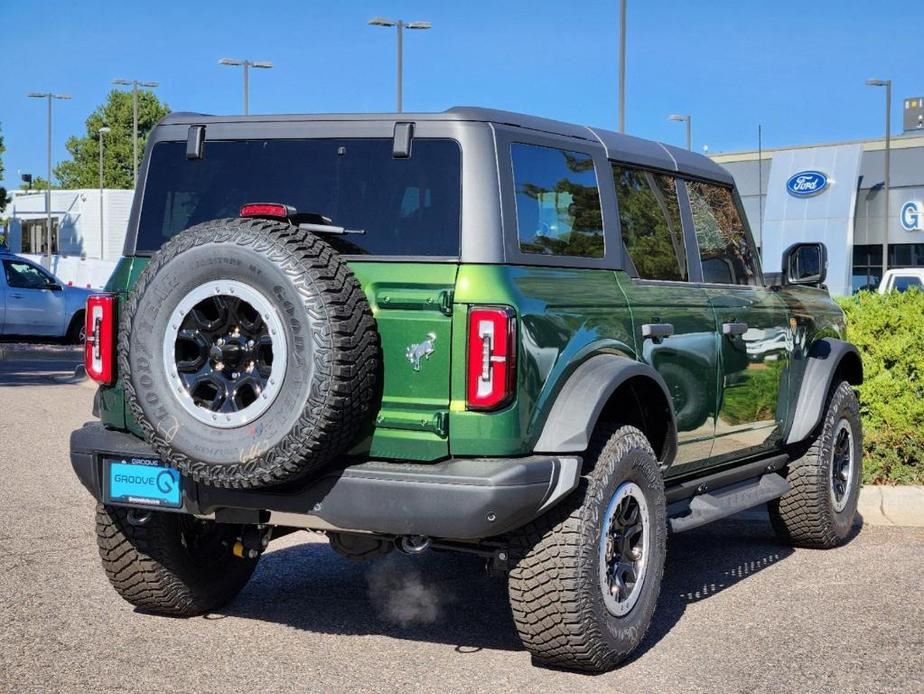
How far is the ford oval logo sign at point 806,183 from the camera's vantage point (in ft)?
183

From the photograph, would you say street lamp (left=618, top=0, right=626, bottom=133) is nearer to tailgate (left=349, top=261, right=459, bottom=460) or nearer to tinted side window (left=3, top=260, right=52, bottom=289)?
tinted side window (left=3, top=260, right=52, bottom=289)

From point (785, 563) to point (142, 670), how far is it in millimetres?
3667

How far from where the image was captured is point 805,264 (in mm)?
7109

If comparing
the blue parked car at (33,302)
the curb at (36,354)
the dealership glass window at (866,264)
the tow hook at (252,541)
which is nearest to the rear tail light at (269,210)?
the tow hook at (252,541)

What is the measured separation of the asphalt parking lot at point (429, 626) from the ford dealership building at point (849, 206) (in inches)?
1916

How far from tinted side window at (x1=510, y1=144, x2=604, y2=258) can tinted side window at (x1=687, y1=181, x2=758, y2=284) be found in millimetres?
1135

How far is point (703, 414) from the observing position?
5.98m

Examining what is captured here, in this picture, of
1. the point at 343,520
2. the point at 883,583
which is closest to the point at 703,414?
the point at 883,583

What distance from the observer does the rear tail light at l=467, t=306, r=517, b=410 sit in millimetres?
4488

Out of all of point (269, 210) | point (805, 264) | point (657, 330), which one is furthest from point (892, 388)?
point (269, 210)

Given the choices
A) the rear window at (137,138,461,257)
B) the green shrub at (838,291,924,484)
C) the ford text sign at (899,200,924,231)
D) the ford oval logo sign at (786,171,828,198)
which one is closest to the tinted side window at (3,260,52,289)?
the green shrub at (838,291,924,484)

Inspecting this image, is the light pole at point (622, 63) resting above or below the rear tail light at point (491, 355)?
above

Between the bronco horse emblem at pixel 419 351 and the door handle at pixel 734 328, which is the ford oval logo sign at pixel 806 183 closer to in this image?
the door handle at pixel 734 328

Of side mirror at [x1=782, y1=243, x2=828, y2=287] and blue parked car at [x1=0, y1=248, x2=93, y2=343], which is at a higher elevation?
side mirror at [x1=782, y1=243, x2=828, y2=287]
